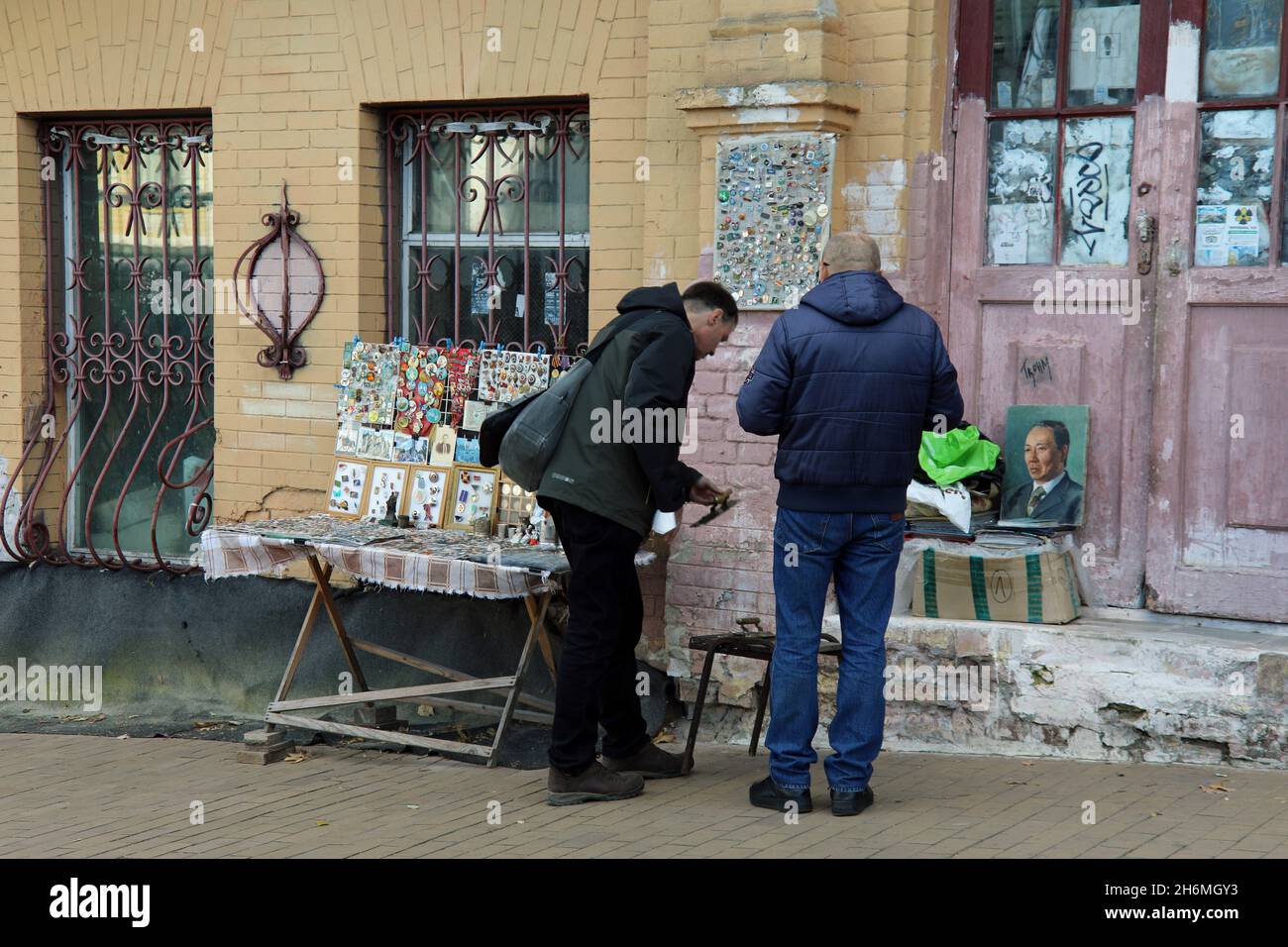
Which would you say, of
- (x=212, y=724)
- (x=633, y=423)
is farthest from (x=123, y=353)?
(x=633, y=423)

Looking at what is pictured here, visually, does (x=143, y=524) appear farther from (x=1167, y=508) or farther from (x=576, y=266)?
(x=1167, y=508)

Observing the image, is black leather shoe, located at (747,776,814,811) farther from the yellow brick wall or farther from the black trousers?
the yellow brick wall

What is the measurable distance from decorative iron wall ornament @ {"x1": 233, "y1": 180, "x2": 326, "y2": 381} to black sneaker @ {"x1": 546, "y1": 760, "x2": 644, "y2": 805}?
2887 mm

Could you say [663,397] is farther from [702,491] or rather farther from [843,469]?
[843,469]

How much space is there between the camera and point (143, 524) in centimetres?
824

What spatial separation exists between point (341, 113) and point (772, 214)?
2.31m

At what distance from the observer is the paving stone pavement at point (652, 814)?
16.3 ft

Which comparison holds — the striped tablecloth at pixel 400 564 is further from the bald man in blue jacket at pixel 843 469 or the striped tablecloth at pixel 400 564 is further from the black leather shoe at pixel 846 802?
the black leather shoe at pixel 846 802

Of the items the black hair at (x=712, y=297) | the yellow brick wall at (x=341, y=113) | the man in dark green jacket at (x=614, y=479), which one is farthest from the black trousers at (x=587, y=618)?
the yellow brick wall at (x=341, y=113)

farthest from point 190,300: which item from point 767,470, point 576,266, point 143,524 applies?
point 767,470

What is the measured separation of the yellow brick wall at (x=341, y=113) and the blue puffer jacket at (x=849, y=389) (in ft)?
3.83

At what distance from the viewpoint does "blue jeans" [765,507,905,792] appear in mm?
5184

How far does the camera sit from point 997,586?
6.09 m

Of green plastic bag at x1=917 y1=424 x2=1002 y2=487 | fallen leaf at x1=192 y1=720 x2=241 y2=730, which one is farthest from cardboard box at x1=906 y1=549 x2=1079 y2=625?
fallen leaf at x1=192 y1=720 x2=241 y2=730
